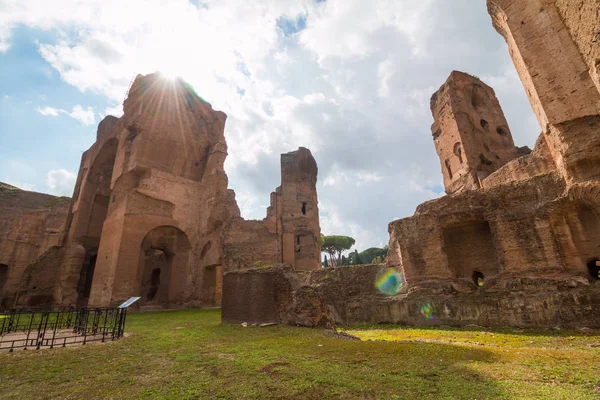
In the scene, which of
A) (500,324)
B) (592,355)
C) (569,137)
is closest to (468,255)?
(500,324)

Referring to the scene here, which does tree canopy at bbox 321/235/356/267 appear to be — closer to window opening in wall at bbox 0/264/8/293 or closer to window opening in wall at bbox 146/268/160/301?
window opening in wall at bbox 146/268/160/301

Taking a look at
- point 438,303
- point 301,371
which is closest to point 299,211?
point 438,303

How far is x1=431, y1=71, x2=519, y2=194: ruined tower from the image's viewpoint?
16594 millimetres

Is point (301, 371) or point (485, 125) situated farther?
point (485, 125)

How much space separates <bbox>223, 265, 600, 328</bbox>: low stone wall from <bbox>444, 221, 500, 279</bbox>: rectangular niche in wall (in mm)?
1324

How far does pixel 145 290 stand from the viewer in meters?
20.9

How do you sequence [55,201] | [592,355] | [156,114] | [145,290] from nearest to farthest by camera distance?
[592,355] → [156,114] → [145,290] → [55,201]

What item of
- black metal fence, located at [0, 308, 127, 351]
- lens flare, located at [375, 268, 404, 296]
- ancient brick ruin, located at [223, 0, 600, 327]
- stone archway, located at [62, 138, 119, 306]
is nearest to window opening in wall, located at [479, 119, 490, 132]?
ancient brick ruin, located at [223, 0, 600, 327]

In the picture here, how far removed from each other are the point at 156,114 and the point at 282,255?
1515 cm

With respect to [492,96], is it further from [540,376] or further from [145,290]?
[145,290]

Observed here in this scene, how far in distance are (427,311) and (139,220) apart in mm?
14550

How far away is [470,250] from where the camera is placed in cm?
1016

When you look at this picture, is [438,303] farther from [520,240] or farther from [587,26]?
[587,26]

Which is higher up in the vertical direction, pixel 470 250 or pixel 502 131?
pixel 502 131
